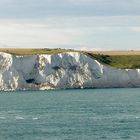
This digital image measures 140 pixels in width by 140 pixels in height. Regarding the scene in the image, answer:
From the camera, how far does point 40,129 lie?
198 feet

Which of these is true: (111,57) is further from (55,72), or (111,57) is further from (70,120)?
(70,120)

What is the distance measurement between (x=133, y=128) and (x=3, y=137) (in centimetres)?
1203

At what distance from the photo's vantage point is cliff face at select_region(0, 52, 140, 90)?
12719 cm

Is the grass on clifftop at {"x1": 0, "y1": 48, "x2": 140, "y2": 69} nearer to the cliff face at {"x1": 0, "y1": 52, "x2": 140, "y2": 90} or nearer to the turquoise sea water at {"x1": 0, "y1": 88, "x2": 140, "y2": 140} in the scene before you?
the cliff face at {"x1": 0, "y1": 52, "x2": 140, "y2": 90}

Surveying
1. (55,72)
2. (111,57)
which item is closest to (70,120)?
(55,72)

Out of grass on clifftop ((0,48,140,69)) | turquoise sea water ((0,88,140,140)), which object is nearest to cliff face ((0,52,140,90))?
grass on clifftop ((0,48,140,69))

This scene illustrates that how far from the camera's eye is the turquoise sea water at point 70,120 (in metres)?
56.7

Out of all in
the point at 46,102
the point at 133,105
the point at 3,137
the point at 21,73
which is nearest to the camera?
the point at 3,137

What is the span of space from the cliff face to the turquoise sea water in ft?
98.4

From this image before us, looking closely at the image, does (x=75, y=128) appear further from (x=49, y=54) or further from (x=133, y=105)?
(x=49, y=54)

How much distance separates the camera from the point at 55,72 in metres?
130

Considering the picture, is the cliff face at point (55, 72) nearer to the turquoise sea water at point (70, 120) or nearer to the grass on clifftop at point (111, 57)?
the grass on clifftop at point (111, 57)

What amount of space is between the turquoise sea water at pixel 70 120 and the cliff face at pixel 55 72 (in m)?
30.0

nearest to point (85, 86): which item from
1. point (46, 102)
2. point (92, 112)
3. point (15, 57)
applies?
point (15, 57)
